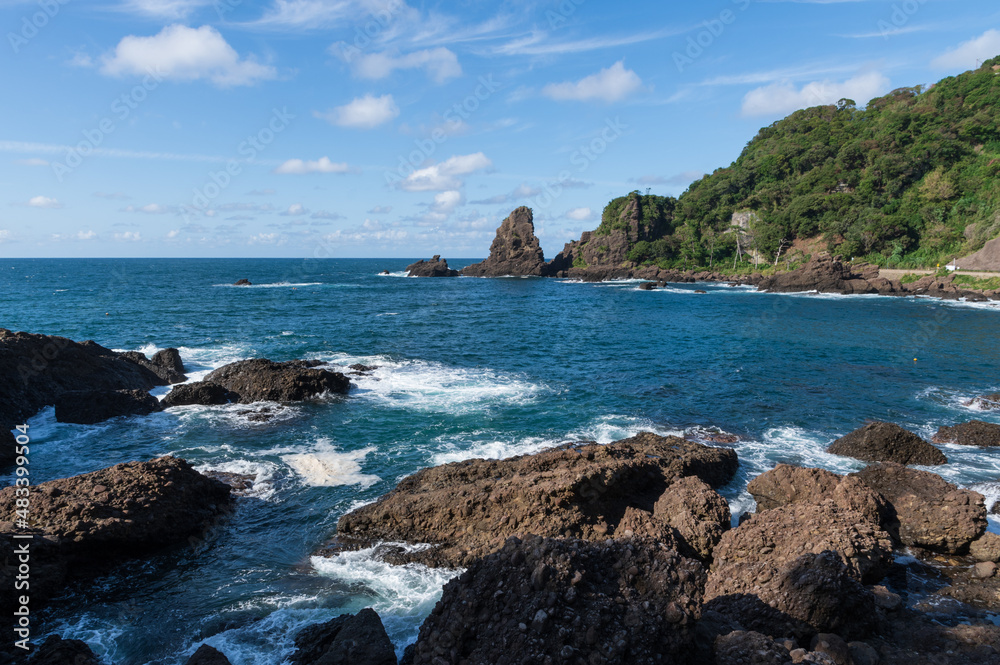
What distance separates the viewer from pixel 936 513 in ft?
37.1

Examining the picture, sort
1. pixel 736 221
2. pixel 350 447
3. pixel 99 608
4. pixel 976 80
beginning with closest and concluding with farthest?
1. pixel 99 608
2. pixel 350 447
3. pixel 976 80
4. pixel 736 221

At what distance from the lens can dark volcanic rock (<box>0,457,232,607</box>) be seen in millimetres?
9641

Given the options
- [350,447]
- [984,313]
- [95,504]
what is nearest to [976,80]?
[984,313]

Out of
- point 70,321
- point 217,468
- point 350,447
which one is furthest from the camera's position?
point 70,321

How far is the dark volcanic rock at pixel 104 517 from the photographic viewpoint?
964cm

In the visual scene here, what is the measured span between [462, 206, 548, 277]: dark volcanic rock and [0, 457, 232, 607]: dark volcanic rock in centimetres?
10845

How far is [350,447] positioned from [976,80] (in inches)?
5314

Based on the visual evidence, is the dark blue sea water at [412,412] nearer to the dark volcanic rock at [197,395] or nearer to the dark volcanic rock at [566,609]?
the dark volcanic rock at [197,395]

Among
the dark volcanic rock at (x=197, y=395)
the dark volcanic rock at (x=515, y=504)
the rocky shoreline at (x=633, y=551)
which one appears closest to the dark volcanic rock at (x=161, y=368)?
the dark volcanic rock at (x=197, y=395)

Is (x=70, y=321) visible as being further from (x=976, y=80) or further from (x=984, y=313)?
(x=976, y=80)

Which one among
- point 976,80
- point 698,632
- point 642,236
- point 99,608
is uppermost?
point 976,80

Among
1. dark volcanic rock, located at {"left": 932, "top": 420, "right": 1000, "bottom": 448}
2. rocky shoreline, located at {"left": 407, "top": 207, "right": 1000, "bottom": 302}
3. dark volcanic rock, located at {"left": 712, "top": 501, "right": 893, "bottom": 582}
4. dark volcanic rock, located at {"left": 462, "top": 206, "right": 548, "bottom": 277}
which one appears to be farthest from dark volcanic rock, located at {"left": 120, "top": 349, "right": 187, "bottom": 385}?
dark volcanic rock, located at {"left": 462, "top": 206, "right": 548, "bottom": 277}

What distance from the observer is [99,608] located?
9141 mm

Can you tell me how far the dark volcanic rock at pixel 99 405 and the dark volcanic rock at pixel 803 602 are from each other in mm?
21084
